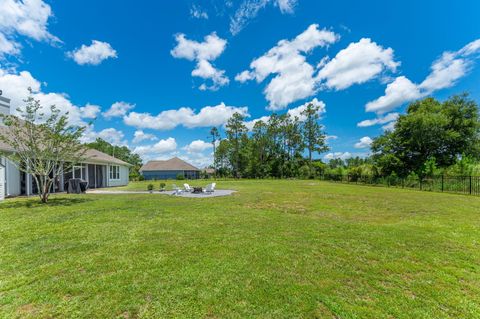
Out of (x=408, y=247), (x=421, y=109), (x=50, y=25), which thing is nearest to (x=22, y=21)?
(x=50, y=25)

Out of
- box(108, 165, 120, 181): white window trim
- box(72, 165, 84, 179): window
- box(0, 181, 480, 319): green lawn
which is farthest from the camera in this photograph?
box(108, 165, 120, 181): white window trim

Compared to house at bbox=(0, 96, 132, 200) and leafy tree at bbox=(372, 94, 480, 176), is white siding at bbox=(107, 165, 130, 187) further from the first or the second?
leafy tree at bbox=(372, 94, 480, 176)

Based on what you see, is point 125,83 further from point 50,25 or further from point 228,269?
point 228,269

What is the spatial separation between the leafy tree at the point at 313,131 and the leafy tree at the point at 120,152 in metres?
40.4

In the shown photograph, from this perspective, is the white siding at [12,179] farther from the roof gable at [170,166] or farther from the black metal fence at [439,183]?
the roof gable at [170,166]

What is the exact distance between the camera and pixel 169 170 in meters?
49.9

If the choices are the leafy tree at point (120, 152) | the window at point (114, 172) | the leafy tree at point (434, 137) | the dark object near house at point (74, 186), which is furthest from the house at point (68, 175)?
the leafy tree at point (434, 137)

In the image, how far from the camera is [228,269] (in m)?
3.33

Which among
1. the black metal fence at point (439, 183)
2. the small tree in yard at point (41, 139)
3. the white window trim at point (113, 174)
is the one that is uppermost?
the small tree in yard at point (41, 139)

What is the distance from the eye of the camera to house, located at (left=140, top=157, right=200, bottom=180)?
4984 cm

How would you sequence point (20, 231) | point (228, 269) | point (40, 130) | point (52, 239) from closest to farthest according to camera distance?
point (228, 269) → point (52, 239) → point (20, 231) → point (40, 130)

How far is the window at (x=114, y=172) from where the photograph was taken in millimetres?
22000

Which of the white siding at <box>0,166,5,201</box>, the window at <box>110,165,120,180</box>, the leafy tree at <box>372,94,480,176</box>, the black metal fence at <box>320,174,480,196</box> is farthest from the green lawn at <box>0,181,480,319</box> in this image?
the leafy tree at <box>372,94,480,176</box>

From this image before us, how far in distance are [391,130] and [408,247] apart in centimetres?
2998
